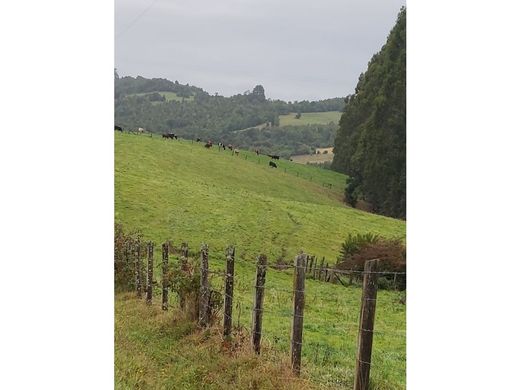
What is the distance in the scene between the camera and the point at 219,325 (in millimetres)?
6480

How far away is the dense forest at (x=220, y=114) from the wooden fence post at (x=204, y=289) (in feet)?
4.76

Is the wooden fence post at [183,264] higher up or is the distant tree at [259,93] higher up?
the distant tree at [259,93]

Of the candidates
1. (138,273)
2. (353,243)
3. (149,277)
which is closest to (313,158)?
(353,243)

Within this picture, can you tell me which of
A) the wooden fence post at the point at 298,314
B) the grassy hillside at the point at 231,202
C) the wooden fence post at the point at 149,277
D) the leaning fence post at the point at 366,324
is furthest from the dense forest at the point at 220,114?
the leaning fence post at the point at 366,324

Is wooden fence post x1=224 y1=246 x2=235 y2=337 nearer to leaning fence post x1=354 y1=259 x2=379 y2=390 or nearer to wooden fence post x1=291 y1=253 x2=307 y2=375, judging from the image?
wooden fence post x1=291 y1=253 x2=307 y2=375

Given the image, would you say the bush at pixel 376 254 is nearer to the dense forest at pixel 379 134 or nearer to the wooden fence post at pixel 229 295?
the dense forest at pixel 379 134

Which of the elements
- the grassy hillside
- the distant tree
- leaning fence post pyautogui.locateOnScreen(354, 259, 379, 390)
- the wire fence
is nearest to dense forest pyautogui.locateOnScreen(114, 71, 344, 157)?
the distant tree

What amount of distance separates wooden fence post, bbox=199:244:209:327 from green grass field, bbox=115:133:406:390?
17cm

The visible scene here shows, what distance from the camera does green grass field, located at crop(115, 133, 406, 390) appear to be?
5.31m

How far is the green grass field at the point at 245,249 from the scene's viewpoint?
5309 mm

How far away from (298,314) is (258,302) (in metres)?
0.75
